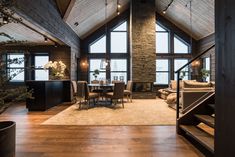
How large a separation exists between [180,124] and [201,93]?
2.38 metres

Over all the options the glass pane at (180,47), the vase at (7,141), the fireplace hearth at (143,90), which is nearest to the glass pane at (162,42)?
the glass pane at (180,47)

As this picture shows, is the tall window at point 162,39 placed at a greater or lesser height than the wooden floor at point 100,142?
greater

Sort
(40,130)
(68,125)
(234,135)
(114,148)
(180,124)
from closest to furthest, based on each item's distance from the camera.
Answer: (234,135) < (114,148) < (180,124) < (40,130) < (68,125)

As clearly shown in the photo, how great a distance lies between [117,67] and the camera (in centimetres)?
1195

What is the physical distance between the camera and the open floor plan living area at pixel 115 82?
7.07ft

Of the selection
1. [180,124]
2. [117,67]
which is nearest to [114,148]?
[180,124]

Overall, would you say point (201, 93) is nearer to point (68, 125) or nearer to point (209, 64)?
point (68, 125)

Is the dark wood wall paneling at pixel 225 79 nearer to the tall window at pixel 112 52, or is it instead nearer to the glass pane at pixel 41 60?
the glass pane at pixel 41 60

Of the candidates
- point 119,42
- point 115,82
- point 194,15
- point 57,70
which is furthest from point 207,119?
point 119,42

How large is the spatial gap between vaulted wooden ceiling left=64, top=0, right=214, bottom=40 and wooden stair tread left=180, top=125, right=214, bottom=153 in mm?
5339

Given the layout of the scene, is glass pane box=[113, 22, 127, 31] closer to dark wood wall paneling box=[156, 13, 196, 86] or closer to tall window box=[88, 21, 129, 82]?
tall window box=[88, 21, 129, 82]

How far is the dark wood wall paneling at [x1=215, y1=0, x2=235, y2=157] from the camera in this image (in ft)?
5.79

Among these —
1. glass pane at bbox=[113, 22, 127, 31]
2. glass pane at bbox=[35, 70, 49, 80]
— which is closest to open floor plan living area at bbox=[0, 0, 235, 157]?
glass pane at bbox=[35, 70, 49, 80]

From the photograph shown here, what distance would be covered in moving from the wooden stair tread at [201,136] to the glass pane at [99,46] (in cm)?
884
